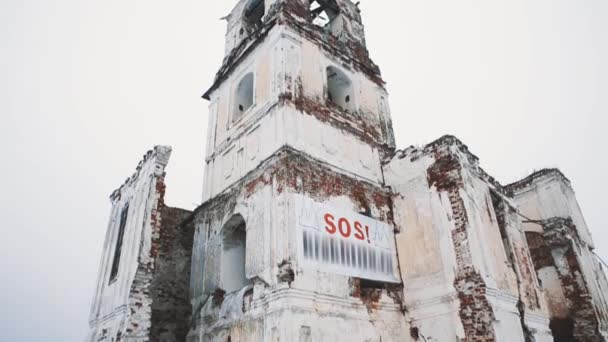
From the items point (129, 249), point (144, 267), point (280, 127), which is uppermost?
point (280, 127)

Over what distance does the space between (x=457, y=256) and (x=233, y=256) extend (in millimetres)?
5624

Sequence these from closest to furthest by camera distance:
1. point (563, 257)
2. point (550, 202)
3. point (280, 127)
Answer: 1. point (280, 127)
2. point (563, 257)
3. point (550, 202)

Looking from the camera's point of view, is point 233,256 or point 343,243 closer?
point 343,243

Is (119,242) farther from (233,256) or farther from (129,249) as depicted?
(233,256)

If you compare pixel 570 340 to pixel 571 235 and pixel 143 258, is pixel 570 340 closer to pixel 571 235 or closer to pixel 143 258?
pixel 571 235

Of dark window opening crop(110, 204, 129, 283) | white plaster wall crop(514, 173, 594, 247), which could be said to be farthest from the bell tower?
white plaster wall crop(514, 173, 594, 247)

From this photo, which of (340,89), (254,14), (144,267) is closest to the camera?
(144,267)

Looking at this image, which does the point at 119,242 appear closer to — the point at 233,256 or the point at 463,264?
the point at 233,256

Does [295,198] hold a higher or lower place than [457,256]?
higher

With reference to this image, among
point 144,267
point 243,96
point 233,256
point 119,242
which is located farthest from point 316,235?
point 243,96

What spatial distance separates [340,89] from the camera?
14.0 meters

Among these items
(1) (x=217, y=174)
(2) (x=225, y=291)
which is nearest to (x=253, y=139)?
(1) (x=217, y=174)

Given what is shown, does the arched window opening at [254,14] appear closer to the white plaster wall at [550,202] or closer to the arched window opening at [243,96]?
the arched window opening at [243,96]

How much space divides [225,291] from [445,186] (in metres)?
6.03
